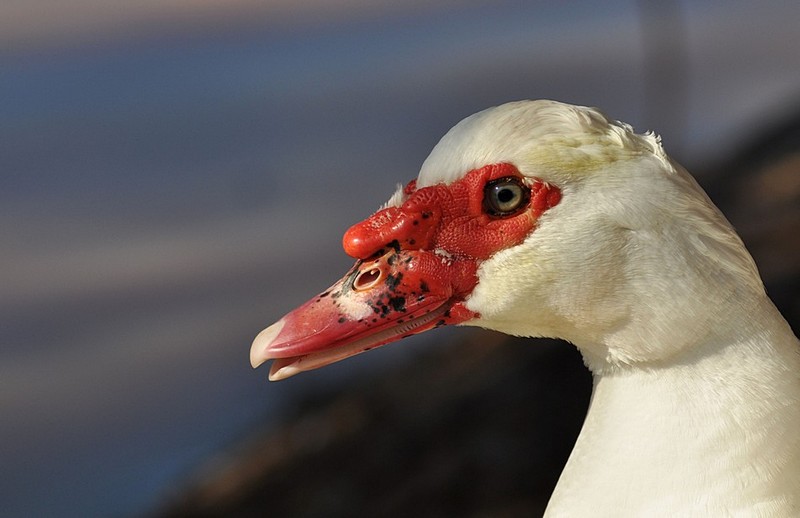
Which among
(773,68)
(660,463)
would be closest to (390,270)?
(660,463)

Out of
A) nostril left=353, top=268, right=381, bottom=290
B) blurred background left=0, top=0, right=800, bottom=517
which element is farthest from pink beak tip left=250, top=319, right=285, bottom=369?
blurred background left=0, top=0, right=800, bottom=517

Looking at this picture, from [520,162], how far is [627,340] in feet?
1.01

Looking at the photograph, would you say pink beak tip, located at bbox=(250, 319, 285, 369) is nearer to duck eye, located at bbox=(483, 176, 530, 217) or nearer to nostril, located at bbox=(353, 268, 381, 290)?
nostril, located at bbox=(353, 268, 381, 290)

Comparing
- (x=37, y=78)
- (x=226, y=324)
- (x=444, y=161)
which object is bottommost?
(x=226, y=324)

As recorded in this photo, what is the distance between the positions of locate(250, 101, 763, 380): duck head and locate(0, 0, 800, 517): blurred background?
207 centimetres

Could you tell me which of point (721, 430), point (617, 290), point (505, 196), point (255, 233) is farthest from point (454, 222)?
point (255, 233)

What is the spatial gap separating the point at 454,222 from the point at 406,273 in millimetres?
111

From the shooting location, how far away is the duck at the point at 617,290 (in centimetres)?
150

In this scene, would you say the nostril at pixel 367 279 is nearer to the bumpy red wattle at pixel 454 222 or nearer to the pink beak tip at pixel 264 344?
the bumpy red wattle at pixel 454 222

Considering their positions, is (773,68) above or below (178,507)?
above

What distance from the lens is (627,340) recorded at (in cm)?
156

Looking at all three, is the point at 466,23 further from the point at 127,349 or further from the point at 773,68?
the point at 127,349

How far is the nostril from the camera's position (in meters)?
1.64

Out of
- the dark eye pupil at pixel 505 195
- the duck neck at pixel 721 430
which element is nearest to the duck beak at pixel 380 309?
the dark eye pupil at pixel 505 195
